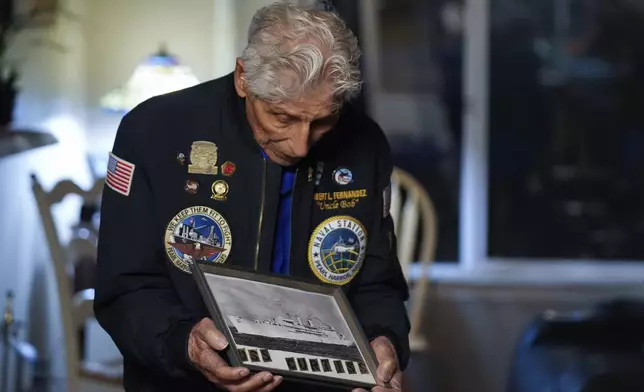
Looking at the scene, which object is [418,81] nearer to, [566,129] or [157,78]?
[566,129]

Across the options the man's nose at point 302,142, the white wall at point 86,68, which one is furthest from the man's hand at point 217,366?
the white wall at point 86,68

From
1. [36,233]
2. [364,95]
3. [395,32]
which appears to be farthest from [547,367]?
[395,32]

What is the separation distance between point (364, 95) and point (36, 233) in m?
2.00

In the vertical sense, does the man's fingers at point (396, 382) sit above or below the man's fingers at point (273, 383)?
below

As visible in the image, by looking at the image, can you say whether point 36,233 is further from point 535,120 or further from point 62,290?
point 535,120

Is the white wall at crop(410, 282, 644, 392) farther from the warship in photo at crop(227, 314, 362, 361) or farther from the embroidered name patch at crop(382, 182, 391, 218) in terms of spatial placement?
the warship in photo at crop(227, 314, 362, 361)

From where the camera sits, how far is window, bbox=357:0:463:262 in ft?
18.2

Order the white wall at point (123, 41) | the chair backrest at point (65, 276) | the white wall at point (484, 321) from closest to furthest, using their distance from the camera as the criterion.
→ 1. the chair backrest at point (65, 276)
2. the white wall at point (484, 321)
3. the white wall at point (123, 41)

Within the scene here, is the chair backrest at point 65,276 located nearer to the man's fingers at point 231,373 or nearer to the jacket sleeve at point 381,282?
the jacket sleeve at point 381,282

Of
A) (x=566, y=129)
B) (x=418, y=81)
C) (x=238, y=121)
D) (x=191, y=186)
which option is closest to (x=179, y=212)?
(x=191, y=186)

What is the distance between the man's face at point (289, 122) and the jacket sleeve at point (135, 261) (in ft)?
0.51

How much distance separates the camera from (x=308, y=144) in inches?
55.3

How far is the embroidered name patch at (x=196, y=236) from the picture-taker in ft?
4.79

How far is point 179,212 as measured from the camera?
1.46 metres
